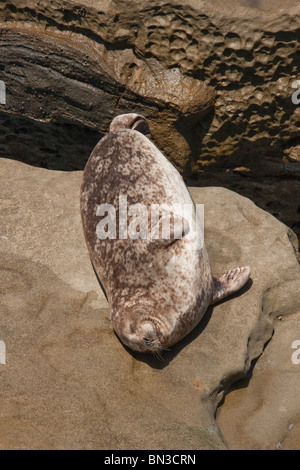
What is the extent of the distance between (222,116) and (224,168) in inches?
28.6

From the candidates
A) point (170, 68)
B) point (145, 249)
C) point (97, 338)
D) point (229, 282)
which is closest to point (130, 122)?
point (170, 68)

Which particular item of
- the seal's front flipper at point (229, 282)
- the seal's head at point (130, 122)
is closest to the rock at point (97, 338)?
the seal's front flipper at point (229, 282)

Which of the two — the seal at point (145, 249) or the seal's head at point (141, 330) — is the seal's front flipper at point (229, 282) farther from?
the seal's head at point (141, 330)

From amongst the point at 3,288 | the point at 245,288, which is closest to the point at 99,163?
the point at 3,288

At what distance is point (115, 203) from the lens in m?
5.20

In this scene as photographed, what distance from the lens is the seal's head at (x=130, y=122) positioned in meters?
6.21

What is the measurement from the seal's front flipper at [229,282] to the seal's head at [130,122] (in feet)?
6.67

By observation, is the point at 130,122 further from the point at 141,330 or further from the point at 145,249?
the point at 141,330

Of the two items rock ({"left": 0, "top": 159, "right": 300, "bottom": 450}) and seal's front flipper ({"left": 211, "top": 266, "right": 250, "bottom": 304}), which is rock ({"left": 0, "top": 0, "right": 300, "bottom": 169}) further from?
seal's front flipper ({"left": 211, "top": 266, "right": 250, "bottom": 304})

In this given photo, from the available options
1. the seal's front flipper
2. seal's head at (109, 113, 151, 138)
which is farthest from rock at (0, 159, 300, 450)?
seal's head at (109, 113, 151, 138)

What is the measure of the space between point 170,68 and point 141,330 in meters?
3.27

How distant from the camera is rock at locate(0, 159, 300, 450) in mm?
4074

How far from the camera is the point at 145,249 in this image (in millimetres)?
4887

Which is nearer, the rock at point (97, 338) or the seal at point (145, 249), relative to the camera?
the rock at point (97, 338)
